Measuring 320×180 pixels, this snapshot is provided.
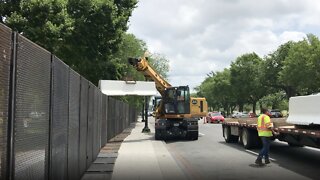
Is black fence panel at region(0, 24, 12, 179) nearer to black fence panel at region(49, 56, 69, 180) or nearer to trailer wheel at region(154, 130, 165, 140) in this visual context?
black fence panel at region(49, 56, 69, 180)

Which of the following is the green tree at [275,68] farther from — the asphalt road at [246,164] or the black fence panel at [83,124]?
the black fence panel at [83,124]

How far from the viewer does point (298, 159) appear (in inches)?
603

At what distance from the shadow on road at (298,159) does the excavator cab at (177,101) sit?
6.81 meters

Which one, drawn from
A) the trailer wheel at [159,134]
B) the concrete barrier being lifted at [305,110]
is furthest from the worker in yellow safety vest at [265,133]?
the trailer wheel at [159,134]

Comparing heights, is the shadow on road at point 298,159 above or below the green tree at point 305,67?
below

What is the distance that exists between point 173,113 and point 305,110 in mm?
12777

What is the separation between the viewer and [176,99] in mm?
26562

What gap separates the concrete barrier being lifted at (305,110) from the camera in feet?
42.8

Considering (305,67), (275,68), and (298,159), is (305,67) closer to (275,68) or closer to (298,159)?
(275,68)

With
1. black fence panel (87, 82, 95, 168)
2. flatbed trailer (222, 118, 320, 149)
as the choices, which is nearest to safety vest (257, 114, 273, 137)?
flatbed trailer (222, 118, 320, 149)

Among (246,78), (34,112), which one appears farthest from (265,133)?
(246,78)

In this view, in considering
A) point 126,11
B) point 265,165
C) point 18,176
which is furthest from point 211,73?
point 18,176

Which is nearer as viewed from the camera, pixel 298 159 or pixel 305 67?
pixel 298 159

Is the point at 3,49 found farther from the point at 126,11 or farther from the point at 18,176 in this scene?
the point at 126,11
